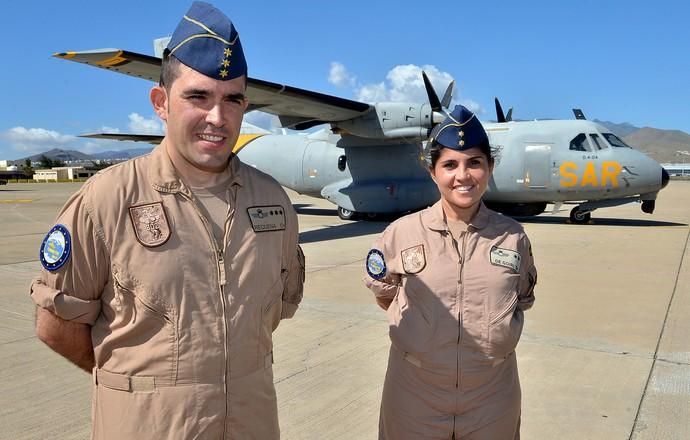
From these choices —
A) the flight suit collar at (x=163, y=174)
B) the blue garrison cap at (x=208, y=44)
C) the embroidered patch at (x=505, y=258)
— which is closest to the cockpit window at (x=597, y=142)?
the embroidered patch at (x=505, y=258)

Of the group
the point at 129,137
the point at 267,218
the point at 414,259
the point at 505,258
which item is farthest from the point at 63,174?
the point at 505,258

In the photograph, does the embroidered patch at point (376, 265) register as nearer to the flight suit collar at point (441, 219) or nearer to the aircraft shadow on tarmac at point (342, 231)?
the flight suit collar at point (441, 219)

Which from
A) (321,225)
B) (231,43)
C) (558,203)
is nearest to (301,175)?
(321,225)

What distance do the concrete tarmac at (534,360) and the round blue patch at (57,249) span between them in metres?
2.09

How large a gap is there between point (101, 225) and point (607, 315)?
5389 millimetres

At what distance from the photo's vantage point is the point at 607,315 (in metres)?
5.59

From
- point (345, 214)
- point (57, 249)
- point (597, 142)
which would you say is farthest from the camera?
point (345, 214)

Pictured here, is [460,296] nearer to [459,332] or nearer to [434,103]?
[459,332]

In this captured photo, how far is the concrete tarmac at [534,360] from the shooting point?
3305 millimetres

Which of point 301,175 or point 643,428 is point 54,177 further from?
point 643,428

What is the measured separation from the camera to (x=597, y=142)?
496 inches

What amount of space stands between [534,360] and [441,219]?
271cm

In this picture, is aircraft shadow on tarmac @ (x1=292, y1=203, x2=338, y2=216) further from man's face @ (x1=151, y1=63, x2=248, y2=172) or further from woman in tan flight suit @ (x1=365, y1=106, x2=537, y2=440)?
man's face @ (x1=151, y1=63, x2=248, y2=172)

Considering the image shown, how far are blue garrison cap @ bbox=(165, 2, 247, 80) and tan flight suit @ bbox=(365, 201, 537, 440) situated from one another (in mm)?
982
